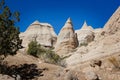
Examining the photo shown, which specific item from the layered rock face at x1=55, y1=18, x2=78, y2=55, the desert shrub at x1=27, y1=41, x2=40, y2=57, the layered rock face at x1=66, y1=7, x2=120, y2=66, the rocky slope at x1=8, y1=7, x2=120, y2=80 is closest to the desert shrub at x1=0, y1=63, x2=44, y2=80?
the rocky slope at x1=8, y1=7, x2=120, y2=80

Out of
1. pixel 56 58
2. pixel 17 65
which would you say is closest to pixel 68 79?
pixel 17 65

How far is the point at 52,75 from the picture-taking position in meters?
21.5

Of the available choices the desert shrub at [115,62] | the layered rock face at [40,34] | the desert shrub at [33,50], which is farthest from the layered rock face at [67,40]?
the desert shrub at [115,62]

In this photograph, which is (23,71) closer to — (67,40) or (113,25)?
(113,25)

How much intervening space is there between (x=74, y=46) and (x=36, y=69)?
45.0 metres

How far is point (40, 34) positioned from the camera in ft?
292

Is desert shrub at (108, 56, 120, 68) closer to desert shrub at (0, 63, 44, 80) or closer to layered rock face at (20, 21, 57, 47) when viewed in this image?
desert shrub at (0, 63, 44, 80)

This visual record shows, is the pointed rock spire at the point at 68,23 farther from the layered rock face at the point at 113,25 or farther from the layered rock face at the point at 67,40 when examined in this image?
the layered rock face at the point at 113,25

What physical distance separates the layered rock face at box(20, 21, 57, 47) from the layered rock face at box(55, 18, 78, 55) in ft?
39.7

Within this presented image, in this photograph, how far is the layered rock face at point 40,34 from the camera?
86.1 m

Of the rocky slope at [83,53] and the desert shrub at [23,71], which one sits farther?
the rocky slope at [83,53]

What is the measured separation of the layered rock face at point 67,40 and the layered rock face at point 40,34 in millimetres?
12103

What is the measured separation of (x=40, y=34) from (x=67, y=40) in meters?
21.2

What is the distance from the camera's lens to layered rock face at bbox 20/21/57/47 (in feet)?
282
